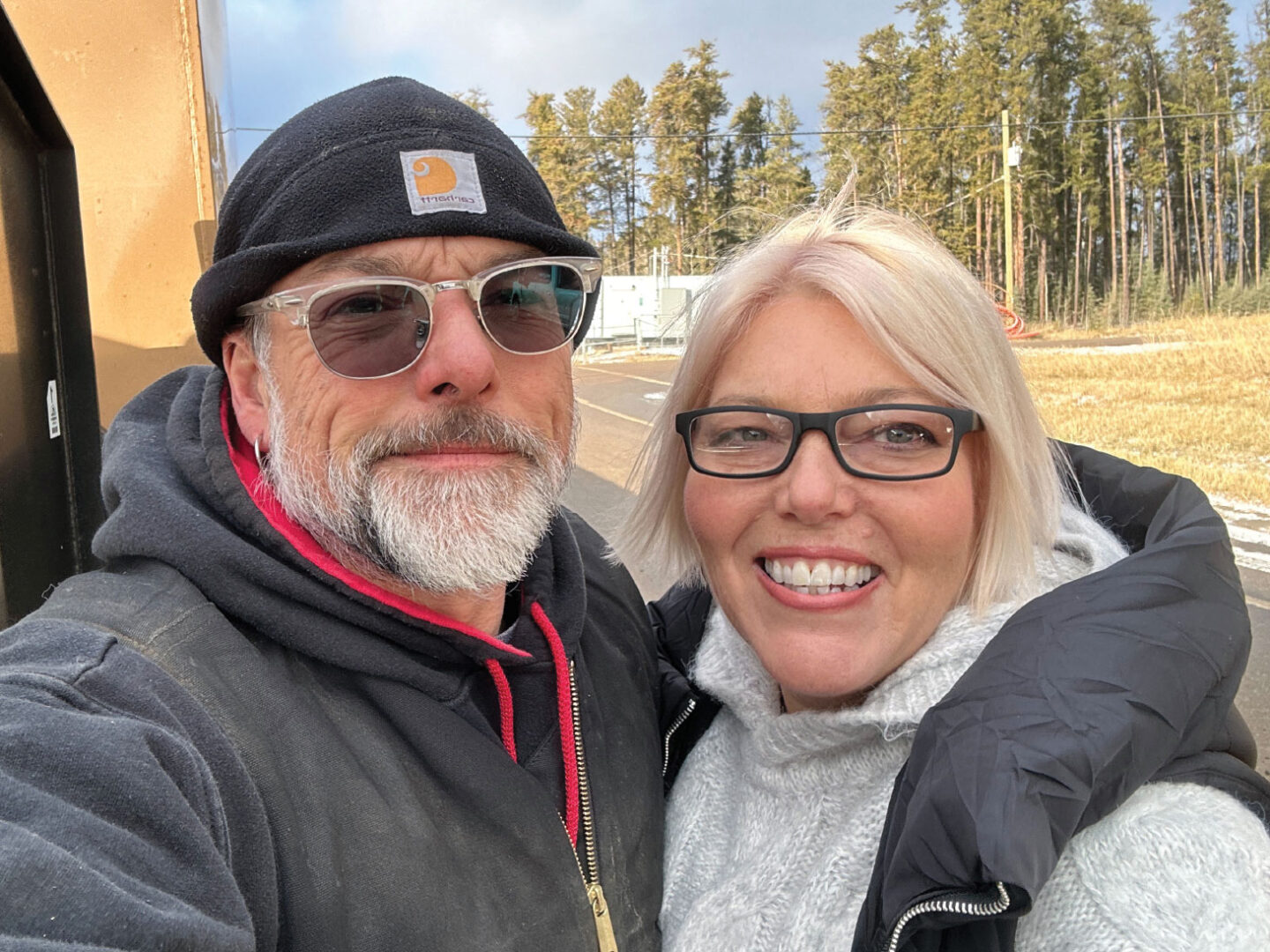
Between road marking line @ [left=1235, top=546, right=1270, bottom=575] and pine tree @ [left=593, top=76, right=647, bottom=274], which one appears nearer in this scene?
road marking line @ [left=1235, top=546, right=1270, bottom=575]

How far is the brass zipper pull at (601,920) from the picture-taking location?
59.4 inches

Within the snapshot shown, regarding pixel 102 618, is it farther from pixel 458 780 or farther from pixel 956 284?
pixel 956 284

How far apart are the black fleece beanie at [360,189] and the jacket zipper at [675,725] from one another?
1.05 meters

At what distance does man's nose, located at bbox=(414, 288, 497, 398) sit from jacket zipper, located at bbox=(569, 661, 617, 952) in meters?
0.60

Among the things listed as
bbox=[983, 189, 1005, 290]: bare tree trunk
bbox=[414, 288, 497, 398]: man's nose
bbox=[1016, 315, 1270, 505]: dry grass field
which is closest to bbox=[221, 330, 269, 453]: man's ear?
bbox=[414, 288, 497, 398]: man's nose

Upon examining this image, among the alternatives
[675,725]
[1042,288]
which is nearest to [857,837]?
[675,725]

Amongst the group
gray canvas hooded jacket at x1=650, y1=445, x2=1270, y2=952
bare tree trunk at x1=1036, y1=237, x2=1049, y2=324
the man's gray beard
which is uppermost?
bare tree trunk at x1=1036, y1=237, x2=1049, y2=324

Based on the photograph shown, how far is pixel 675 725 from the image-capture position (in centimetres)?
201

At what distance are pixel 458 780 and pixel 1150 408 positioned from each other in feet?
47.8

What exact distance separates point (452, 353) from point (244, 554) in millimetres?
525

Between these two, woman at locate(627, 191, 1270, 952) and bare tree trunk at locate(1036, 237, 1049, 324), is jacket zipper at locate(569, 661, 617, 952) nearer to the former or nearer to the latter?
woman at locate(627, 191, 1270, 952)

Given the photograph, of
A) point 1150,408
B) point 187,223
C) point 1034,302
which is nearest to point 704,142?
point 1034,302

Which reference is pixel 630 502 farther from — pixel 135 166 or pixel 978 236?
pixel 978 236

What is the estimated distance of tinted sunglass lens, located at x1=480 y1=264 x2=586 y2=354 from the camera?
5.64ft
